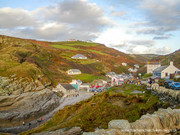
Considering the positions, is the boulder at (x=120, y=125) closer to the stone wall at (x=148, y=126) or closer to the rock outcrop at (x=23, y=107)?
the stone wall at (x=148, y=126)

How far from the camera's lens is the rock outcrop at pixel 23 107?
102 feet

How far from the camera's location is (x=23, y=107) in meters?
36.1

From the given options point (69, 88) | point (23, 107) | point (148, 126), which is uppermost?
point (148, 126)

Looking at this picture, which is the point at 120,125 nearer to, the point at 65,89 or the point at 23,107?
the point at 23,107

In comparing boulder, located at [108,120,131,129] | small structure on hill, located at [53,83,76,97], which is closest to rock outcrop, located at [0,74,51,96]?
small structure on hill, located at [53,83,76,97]

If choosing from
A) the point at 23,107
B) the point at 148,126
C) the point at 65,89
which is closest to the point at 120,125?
the point at 148,126

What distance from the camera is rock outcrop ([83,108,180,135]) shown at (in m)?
6.11

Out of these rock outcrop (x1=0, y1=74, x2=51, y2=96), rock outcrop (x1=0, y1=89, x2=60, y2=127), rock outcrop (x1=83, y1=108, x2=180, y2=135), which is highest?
rock outcrop (x1=83, y1=108, x2=180, y2=135)

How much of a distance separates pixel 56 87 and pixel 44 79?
6355 millimetres

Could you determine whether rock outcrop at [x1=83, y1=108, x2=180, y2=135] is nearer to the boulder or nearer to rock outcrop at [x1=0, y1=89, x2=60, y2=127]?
the boulder

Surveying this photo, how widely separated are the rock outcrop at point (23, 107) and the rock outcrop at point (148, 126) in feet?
102

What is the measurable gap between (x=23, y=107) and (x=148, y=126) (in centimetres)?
3680

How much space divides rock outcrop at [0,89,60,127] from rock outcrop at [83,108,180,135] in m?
31.1

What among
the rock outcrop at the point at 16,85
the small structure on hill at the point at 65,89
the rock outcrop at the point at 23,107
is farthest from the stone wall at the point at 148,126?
the small structure on hill at the point at 65,89
